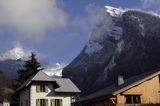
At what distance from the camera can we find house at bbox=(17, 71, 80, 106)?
242ft

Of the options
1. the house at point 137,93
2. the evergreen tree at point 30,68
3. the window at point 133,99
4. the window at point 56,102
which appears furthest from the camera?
the evergreen tree at point 30,68

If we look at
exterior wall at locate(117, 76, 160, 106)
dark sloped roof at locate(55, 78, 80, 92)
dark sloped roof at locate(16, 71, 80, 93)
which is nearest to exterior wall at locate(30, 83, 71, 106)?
dark sloped roof at locate(16, 71, 80, 93)

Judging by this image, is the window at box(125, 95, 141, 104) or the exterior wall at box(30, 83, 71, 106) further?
the exterior wall at box(30, 83, 71, 106)

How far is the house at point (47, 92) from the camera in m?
73.8

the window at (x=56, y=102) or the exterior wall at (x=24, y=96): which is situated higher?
the exterior wall at (x=24, y=96)

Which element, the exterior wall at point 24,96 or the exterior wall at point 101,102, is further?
the exterior wall at point 24,96

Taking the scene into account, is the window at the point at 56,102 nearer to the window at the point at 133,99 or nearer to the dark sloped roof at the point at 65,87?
the dark sloped roof at the point at 65,87

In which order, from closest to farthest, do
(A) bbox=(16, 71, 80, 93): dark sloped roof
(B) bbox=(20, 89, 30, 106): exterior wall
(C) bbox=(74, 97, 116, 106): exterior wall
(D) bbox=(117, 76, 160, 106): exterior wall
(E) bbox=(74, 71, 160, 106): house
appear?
(E) bbox=(74, 71, 160, 106): house → (C) bbox=(74, 97, 116, 106): exterior wall → (D) bbox=(117, 76, 160, 106): exterior wall → (A) bbox=(16, 71, 80, 93): dark sloped roof → (B) bbox=(20, 89, 30, 106): exterior wall

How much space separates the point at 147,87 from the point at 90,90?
470 ft

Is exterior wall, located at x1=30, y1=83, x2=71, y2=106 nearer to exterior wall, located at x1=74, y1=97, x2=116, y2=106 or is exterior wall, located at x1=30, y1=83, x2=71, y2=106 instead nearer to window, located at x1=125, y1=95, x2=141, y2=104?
A: exterior wall, located at x1=74, y1=97, x2=116, y2=106

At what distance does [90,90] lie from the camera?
19388 cm

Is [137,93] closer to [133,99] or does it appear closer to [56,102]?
[133,99]

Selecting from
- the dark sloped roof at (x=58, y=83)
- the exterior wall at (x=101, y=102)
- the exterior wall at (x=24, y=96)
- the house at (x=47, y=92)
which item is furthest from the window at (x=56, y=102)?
the exterior wall at (x=101, y=102)

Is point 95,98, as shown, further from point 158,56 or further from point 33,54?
point 158,56
